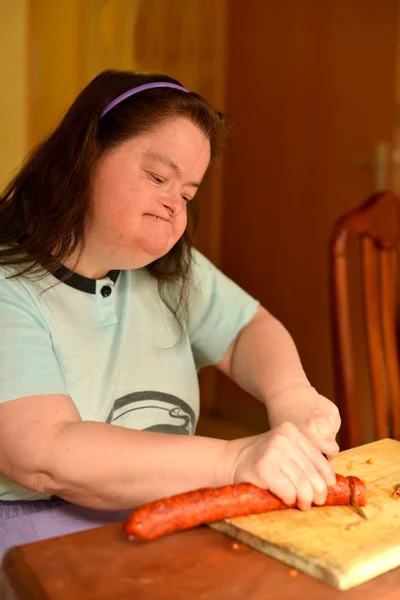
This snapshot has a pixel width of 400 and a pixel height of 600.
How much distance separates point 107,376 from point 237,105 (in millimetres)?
2463

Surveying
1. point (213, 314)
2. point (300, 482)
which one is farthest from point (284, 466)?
point (213, 314)

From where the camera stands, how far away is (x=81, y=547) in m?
0.72

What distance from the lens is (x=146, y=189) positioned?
103 cm

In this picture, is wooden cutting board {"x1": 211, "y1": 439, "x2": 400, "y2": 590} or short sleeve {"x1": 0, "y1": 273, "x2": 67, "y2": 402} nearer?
wooden cutting board {"x1": 211, "y1": 439, "x2": 400, "y2": 590}

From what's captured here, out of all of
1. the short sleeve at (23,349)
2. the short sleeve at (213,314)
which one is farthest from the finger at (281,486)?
the short sleeve at (213,314)

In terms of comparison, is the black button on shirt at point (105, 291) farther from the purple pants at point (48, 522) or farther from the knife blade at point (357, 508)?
the knife blade at point (357, 508)

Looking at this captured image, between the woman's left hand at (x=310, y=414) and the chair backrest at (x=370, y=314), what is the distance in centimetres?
37

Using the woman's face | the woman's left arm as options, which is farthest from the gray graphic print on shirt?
the woman's face

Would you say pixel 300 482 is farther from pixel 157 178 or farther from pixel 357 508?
pixel 157 178

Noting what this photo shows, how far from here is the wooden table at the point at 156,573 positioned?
648 millimetres

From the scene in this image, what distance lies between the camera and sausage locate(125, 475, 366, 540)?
2.41 ft

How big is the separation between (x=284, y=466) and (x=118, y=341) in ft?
1.39

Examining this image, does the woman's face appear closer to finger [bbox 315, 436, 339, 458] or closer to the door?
finger [bbox 315, 436, 339, 458]

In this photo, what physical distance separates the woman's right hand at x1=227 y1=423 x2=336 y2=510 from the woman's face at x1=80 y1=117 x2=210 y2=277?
333 millimetres
